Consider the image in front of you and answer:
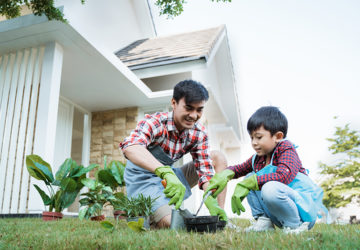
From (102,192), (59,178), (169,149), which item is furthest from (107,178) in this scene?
(169,149)

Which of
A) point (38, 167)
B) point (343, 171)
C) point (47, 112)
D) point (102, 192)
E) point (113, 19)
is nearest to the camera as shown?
point (38, 167)

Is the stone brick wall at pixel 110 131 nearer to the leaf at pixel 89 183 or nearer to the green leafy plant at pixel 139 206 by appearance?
the leaf at pixel 89 183

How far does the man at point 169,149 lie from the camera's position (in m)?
2.40

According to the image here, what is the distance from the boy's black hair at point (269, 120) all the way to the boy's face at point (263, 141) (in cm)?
3

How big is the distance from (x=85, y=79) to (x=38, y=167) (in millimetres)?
2593

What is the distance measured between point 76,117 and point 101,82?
2.75 metres

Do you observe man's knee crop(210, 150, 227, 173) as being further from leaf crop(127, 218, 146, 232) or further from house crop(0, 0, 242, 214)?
house crop(0, 0, 242, 214)

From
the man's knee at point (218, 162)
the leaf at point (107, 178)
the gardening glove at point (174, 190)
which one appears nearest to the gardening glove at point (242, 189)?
the gardening glove at point (174, 190)

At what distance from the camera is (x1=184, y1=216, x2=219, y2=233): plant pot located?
1.88 metres

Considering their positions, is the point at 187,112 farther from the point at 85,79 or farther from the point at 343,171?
the point at 343,171

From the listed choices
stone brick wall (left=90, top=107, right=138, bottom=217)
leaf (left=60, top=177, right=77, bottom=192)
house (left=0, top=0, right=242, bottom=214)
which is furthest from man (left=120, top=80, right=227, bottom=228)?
stone brick wall (left=90, top=107, right=138, bottom=217)

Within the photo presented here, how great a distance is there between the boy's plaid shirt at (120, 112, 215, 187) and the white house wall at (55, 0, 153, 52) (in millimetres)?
2501

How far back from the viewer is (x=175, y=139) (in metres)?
2.94

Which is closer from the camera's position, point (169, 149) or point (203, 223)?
point (203, 223)
